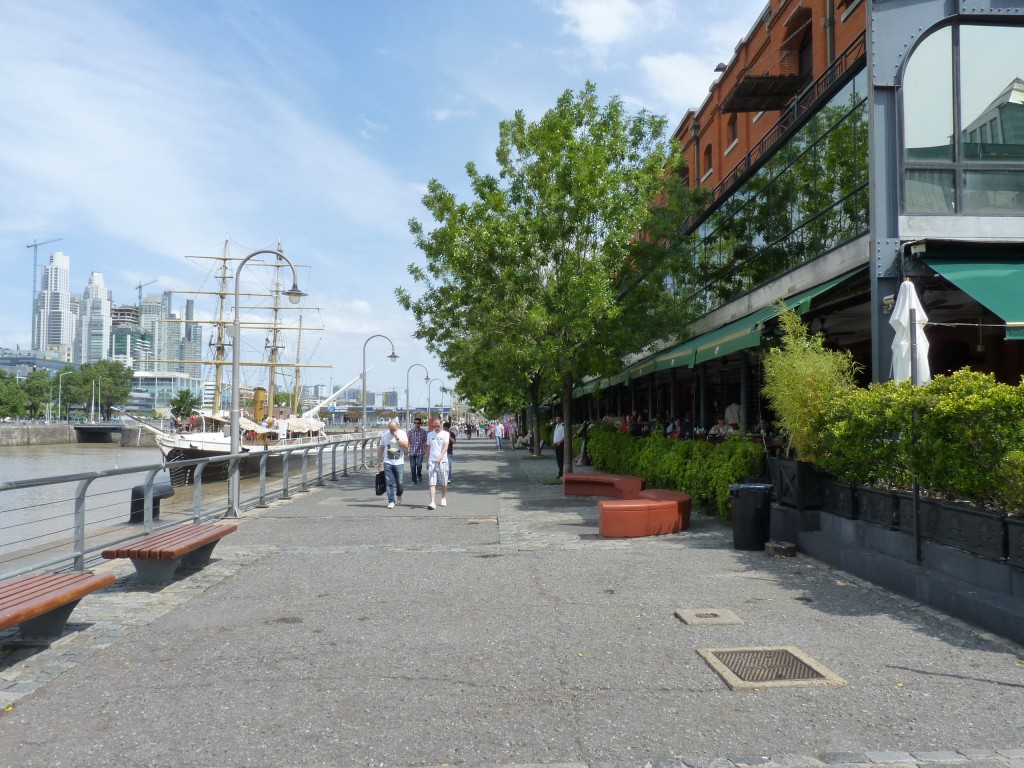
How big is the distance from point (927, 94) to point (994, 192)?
1.67 meters

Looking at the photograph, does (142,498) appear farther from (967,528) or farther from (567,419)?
(567,419)

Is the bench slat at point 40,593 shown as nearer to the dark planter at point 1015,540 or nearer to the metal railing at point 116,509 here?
the metal railing at point 116,509

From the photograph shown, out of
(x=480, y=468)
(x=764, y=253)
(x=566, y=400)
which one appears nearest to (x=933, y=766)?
(x=764, y=253)

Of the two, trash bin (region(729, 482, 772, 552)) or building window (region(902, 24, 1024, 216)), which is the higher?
building window (region(902, 24, 1024, 216))

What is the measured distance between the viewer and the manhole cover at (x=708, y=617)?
20.7ft

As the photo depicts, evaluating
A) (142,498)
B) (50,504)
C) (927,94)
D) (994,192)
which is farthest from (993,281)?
(50,504)

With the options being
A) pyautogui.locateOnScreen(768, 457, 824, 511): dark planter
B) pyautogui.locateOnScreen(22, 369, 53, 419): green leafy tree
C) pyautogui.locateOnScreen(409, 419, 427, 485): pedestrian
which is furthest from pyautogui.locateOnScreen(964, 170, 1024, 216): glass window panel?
pyautogui.locateOnScreen(22, 369, 53, 419): green leafy tree

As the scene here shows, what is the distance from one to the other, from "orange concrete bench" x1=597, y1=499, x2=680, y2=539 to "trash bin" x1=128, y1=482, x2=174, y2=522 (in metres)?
5.85

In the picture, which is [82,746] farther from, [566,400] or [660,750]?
[566,400]

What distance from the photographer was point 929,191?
11414 mm

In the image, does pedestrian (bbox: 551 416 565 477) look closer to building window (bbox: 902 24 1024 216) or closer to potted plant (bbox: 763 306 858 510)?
building window (bbox: 902 24 1024 216)

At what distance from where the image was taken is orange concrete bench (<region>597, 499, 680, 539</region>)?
36.2ft

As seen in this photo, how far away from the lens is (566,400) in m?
20.5

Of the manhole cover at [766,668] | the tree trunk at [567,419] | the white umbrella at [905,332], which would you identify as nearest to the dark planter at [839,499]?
the white umbrella at [905,332]
